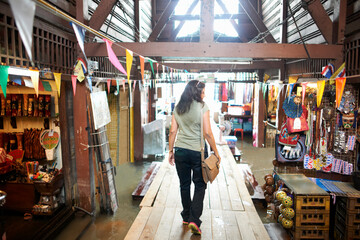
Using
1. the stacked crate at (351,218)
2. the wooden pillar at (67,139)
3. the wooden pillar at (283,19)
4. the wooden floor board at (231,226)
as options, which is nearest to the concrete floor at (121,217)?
the wooden pillar at (67,139)

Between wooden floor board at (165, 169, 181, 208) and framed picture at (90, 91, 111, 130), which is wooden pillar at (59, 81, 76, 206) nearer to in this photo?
framed picture at (90, 91, 111, 130)

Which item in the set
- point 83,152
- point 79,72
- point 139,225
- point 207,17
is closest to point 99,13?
point 79,72

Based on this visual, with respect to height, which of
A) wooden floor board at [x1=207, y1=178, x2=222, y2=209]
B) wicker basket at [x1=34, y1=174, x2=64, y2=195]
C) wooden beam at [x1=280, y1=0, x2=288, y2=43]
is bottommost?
wicker basket at [x1=34, y1=174, x2=64, y2=195]

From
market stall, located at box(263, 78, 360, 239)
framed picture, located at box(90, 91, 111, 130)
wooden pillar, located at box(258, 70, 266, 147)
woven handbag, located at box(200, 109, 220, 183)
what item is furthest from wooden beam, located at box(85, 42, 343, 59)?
wooden pillar, located at box(258, 70, 266, 147)

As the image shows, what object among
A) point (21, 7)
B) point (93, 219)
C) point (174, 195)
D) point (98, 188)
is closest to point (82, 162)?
point (98, 188)

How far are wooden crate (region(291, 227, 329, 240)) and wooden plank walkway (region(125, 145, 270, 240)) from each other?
3.90ft

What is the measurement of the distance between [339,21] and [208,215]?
4.34 metres

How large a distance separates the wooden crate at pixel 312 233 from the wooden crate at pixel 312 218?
0.21ft

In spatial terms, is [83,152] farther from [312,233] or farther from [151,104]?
[151,104]

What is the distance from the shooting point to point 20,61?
3.72 meters

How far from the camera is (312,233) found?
4621 mm

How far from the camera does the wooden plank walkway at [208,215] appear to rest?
10.6 ft

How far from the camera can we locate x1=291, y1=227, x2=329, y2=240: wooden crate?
4596 millimetres

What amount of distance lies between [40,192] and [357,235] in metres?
6.08
